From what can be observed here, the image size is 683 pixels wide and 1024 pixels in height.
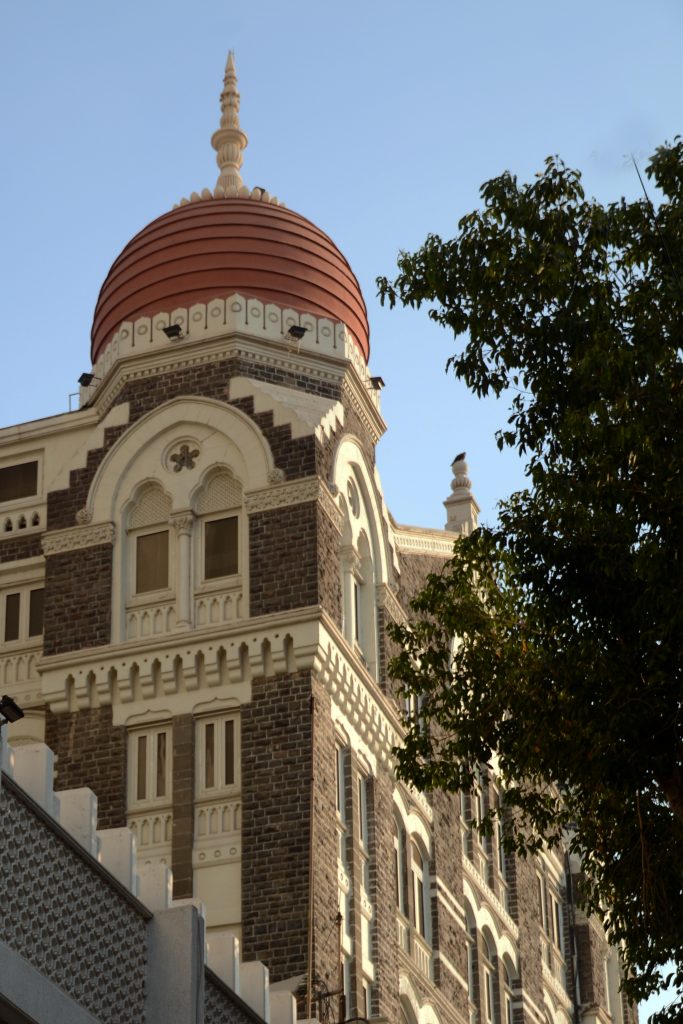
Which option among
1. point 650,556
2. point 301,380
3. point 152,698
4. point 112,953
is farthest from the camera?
point 301,380

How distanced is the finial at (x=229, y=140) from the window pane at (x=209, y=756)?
11770 mm

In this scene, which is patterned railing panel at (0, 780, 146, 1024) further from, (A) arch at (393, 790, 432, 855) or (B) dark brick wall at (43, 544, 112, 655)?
(A) arch at (393, 790, 432, 855)

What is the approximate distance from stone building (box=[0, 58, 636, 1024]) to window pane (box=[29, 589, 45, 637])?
0.05m

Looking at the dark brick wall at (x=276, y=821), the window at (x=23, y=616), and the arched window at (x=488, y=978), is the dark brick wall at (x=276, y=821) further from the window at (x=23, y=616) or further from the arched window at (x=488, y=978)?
the arched window at (x=488, y=978)

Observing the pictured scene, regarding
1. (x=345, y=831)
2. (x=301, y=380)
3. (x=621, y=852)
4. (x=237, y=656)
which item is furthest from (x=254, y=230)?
(x=621, y=852)

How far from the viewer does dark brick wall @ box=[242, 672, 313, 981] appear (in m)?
33.6

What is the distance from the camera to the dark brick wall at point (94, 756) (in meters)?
36.1

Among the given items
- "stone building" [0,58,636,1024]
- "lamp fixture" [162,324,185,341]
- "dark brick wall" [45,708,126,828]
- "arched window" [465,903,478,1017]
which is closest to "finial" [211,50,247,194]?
"stone building" [0,58,636,1024]

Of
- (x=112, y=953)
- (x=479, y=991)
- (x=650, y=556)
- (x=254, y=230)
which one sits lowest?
(x=112, y=953)

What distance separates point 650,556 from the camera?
21.9m

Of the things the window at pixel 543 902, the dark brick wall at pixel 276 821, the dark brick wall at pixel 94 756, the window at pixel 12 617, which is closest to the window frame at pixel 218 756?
the dark brick wall at pixel 276 821

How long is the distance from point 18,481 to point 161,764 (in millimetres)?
7254

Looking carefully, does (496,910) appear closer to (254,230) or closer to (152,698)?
(152,698)

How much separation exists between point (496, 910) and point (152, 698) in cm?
1135
